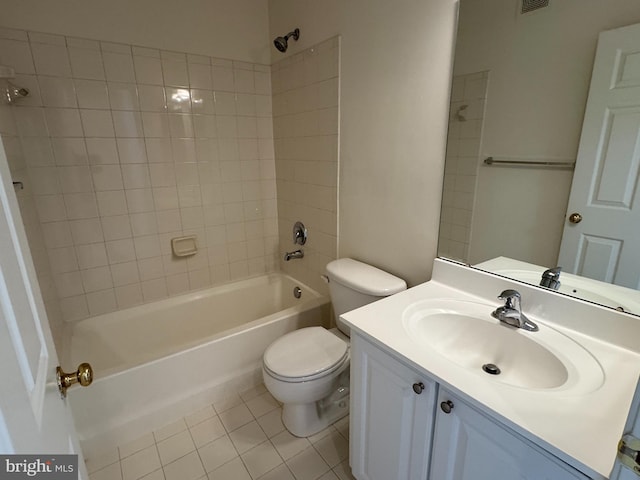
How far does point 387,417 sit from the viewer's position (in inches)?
42.3

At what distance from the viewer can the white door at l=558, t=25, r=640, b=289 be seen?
2.90ft

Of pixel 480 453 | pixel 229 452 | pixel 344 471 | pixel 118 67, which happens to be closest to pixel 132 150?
pixel 118 67

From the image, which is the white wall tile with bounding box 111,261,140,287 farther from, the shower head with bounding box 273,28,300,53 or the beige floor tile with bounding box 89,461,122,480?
the shower head with bounding box 273,28,300,53

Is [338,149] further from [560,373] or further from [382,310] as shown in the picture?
[560,373]

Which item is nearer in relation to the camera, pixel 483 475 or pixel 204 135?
pixel 483 475

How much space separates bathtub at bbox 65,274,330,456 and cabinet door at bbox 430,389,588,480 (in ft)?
4.09

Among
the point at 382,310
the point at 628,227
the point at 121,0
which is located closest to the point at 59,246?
the point at 121,0

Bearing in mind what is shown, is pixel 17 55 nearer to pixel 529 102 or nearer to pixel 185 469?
pixel 185 469

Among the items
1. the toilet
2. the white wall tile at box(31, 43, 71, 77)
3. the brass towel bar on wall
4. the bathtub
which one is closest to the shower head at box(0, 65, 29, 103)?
the white wall tile at box(31, 43, 71, 77)

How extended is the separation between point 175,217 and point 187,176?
0.29 meters

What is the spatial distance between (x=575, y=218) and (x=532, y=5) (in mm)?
696

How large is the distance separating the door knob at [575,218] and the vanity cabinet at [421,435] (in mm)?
678

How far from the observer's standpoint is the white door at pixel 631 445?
45cm

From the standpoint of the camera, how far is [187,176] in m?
2.21
